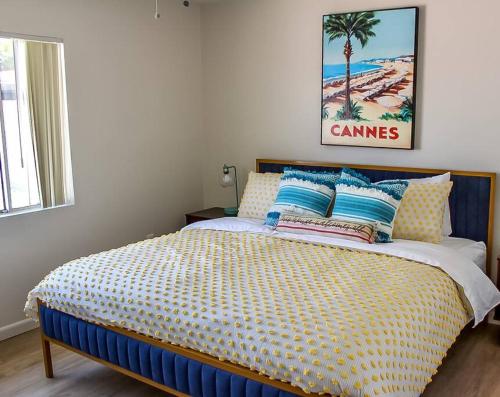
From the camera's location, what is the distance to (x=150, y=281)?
2.65 meters

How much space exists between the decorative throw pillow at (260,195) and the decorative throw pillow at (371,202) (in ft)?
2.01

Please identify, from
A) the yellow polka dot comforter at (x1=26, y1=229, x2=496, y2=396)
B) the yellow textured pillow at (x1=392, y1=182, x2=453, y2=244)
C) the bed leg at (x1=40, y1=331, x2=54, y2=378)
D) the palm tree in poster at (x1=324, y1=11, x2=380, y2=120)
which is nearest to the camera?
the yellow polka dot comforter at (x1=26, y1=229, x2=496, y2=396)

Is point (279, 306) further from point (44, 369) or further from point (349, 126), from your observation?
point (349, 126)

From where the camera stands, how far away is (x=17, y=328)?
3.53 metres

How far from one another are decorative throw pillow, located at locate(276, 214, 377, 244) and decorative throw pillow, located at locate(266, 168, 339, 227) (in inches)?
3.7

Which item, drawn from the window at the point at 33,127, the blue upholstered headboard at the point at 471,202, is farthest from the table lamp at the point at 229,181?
the blue upholstered headboard at the point at 471,202

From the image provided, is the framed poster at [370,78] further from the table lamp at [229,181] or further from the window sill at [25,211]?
the window sill at [25,211]

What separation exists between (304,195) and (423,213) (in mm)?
778

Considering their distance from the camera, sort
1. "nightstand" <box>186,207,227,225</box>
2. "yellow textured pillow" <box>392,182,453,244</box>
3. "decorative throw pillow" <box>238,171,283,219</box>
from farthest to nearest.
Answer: "nightstand" <box>186,207,227,225</box>, "decorative throw pillow" <box>238,171,283,219</box>, "yellow textured pillow" <box>392,182,453,244</box>

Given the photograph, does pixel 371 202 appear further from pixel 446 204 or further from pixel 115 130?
pixel 115 130

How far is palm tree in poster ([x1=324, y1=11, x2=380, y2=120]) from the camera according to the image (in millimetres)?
3766

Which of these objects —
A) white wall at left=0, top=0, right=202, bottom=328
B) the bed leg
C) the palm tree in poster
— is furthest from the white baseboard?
the palm tree in poster

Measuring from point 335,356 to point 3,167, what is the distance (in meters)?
2.50

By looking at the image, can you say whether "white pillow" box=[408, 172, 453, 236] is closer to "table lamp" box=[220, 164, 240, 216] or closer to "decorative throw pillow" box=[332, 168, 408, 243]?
"decorative throw pillow" box=[332, 168, 408, 243]
